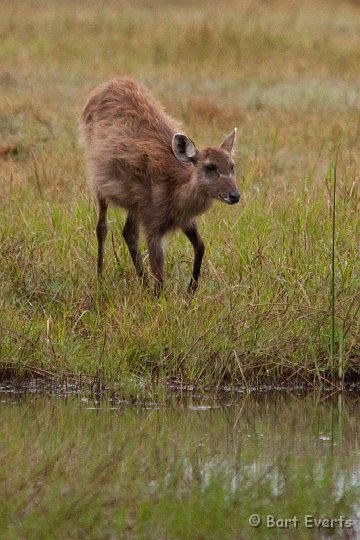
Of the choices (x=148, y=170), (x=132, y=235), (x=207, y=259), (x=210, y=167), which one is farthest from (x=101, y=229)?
(x=210, y=167)

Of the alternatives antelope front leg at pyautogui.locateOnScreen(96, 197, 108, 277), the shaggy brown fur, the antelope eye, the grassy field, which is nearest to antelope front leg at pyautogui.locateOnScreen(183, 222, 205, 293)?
the shaggy brown fur

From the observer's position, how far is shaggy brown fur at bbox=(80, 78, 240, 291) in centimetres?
782

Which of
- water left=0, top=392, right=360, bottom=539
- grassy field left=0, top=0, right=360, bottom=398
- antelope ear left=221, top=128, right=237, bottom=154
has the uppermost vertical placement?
antelope ear left=221, top=128, right=237, bottom=154

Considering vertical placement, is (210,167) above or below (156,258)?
above

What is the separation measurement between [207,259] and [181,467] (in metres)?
2.88

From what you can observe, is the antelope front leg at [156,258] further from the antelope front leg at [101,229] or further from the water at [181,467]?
the water at [181,467]

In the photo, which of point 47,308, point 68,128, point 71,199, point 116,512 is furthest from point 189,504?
point 68,128

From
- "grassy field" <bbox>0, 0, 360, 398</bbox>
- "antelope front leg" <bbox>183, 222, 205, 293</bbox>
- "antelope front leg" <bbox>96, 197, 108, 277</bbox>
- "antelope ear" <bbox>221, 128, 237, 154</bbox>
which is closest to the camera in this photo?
"grassy field" <bbox>0, 0, 360, 398</bbox>

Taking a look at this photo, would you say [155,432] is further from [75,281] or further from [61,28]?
[61,28]

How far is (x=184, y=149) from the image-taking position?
7914 millimetres

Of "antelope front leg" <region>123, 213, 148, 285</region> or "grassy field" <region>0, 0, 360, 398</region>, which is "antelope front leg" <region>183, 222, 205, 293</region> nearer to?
"grassy field" <region>0, 0, 360, 398</region>

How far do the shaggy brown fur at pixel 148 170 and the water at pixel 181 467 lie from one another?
1483mm

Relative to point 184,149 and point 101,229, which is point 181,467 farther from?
point 101,229

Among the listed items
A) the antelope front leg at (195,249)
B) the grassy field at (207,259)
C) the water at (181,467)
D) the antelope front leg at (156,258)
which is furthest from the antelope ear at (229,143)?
the water at (181,467)
